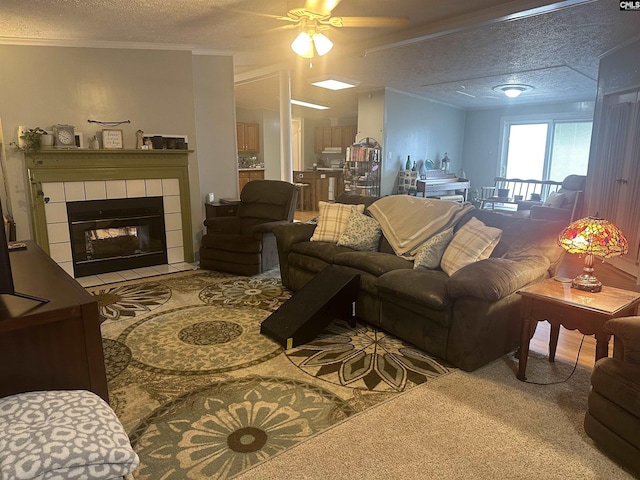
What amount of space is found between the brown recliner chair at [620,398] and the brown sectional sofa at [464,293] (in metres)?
0.65

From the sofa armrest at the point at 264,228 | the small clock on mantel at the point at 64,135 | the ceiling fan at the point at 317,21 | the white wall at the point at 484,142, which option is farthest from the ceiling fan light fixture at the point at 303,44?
the white wall at the point at 484,142

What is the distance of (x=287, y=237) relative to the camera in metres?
3.96

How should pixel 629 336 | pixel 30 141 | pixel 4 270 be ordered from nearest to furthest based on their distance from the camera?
pixel 4 270 → pixel 629 336 → pixel 30 141

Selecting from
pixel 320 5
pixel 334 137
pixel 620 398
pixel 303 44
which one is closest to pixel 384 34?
pixel 303 44

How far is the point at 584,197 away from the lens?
5.72 meters

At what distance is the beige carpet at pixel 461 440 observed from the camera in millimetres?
1738

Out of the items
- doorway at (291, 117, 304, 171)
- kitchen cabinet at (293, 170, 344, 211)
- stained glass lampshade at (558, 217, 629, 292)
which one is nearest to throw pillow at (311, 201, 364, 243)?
stained glass lampshade at (558, 217, 629, 292)

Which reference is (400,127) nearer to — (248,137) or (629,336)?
(248,137)

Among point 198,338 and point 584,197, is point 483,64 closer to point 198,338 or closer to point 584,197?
point 584,197

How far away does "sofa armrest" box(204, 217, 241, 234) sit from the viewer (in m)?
4.81

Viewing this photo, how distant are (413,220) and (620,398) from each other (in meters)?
1.97

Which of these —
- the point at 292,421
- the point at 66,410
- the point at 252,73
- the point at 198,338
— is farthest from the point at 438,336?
the point at 252,73

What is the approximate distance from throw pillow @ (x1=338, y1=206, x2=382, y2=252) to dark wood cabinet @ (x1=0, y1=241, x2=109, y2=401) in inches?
90.7
